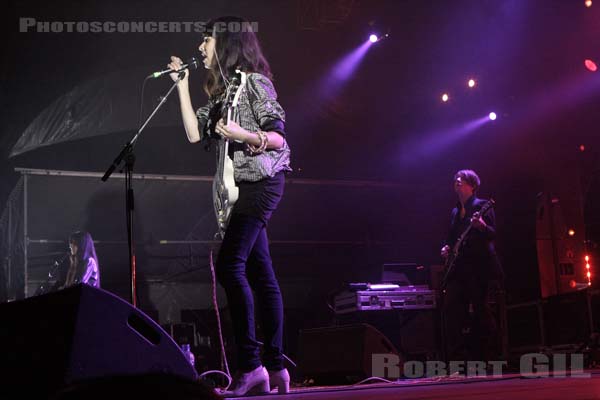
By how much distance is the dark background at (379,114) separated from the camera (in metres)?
7.61

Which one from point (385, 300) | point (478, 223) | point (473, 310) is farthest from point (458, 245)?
point (385, 300)

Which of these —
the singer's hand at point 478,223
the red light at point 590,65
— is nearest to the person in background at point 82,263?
the singer's hand at point 478,223

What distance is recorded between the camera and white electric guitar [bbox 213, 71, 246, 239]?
3389 millimetres

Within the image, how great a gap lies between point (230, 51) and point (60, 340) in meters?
2.04

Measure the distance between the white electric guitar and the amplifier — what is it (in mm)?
4292

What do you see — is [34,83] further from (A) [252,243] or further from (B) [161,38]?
(A) [252,243]

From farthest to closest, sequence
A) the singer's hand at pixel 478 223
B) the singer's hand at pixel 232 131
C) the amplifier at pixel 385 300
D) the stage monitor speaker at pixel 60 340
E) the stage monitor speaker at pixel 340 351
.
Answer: the amplifier at pixel 385 300 → the singer's hand at pixel 478 223 → the stage monitor speaker at pixel 340 351 → the singer's hand at pixel 232 131 → the stage monitor speaker at pixel 60 340

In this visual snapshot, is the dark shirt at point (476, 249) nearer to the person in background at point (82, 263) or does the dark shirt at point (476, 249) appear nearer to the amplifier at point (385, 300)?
the amplifier at point (385, 300)

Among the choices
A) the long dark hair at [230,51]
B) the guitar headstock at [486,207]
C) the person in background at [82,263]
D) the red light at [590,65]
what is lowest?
the person in background at [82,263]

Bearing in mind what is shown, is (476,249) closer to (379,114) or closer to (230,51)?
(379,114)

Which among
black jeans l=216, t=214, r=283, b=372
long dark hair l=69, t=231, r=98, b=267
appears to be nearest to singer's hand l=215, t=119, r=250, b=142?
black jeans l=216, t=214, r=283, b=372

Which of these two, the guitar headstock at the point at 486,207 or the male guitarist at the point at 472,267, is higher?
the guitar headstock at the point at 486,207

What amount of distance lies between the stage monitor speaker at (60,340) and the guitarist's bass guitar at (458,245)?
5329 millimetres

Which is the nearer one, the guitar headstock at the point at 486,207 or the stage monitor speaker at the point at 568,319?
the guitar headstock at the point at 486,207
